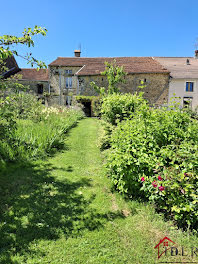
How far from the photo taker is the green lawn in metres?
2.28

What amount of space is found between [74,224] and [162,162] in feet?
5.96

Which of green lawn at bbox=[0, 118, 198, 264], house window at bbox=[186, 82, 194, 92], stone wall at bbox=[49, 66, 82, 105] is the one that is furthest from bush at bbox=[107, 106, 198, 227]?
stone wall at bbox=[49, 66, 82, 105]

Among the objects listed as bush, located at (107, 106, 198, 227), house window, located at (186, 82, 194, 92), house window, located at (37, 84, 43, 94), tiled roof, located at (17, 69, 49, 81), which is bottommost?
bush, located at (107, 106, 198, 227)

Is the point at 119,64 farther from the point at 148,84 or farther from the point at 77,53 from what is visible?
the point at 77,53

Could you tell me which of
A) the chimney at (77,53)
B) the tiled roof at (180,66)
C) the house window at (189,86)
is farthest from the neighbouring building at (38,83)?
the house window at (189,86)

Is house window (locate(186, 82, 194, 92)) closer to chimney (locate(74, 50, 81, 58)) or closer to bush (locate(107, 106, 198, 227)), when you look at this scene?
chimney (locate(74, 50, 81, 58))

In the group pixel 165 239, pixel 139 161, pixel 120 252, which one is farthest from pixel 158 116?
pixel 120 252

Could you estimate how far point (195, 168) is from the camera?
2.73 meters

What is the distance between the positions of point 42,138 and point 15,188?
100 inches

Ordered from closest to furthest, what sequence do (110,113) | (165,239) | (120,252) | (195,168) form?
(120,252) < (165,239) < (195,168) < (110,113)

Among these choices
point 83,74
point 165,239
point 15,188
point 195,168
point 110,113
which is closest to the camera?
point 165,239

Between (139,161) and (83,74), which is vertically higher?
(83,74)

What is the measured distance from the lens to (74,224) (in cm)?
280

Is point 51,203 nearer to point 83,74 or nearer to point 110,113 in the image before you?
point 110,113
